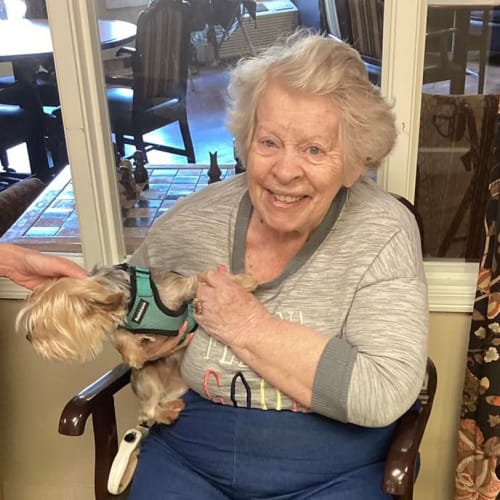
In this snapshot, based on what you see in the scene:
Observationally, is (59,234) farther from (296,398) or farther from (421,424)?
(421,424)

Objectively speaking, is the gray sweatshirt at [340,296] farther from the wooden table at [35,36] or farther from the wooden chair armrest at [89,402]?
the wooden table at [35,36]

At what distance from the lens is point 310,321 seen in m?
1.48

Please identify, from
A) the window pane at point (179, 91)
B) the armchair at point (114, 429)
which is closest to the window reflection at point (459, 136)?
the window pane at point (179, 91)

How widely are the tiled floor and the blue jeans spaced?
30.7 inches

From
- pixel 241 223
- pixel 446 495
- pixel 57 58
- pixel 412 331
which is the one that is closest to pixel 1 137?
pixel 57 58

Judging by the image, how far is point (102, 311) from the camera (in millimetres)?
1434

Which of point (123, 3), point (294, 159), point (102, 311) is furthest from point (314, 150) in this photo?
point (123, 3)

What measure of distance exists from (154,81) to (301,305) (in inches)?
39.3

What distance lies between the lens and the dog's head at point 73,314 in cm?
141

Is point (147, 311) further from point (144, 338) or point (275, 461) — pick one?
point (275, 461)

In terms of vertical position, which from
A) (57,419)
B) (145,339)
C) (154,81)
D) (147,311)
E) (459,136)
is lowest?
(57,419)

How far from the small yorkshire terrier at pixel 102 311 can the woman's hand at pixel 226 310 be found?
0.03m

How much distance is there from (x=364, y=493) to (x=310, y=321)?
1.22ft

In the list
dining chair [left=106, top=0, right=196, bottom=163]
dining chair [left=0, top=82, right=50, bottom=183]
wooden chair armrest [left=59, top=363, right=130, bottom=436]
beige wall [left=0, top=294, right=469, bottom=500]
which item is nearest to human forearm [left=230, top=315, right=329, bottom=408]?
wooden chair armrest [left=59, top=363, right=130, bottom=436]
